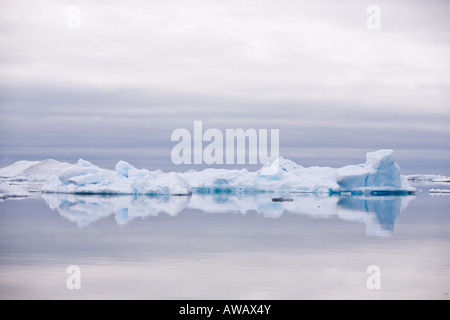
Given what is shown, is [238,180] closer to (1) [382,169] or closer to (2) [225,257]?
(1) [382,169]

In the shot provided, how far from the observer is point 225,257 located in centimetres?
1230

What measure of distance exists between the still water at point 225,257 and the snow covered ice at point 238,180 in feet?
50.3

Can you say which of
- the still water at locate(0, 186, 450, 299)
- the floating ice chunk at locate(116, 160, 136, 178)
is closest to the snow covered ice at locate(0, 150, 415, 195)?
the floating ice chunk at locate(116, 160, 136, 178)

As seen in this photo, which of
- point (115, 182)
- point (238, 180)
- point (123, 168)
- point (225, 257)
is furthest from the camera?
point (238, 180)

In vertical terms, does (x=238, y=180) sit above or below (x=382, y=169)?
below

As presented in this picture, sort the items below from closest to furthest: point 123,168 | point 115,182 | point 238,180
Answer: point 115,182
point 123,168
point 238,180

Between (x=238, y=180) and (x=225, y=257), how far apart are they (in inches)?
1236

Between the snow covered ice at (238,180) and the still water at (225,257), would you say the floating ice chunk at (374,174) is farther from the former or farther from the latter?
the still water at (225,257)

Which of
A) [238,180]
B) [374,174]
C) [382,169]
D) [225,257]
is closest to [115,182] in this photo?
[238,180]

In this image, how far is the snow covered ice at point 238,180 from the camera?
3719 centimetres

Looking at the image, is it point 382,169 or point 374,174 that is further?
point 374,174

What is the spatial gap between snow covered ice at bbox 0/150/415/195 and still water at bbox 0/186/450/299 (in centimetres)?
1533

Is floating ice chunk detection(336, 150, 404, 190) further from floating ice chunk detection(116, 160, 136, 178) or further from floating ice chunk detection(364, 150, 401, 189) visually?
floating ice chunk detection(116, 160, 136, 178)

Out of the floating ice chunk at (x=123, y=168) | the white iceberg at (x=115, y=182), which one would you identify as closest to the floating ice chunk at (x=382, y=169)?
the white iceberg at (x=115, y=182)
